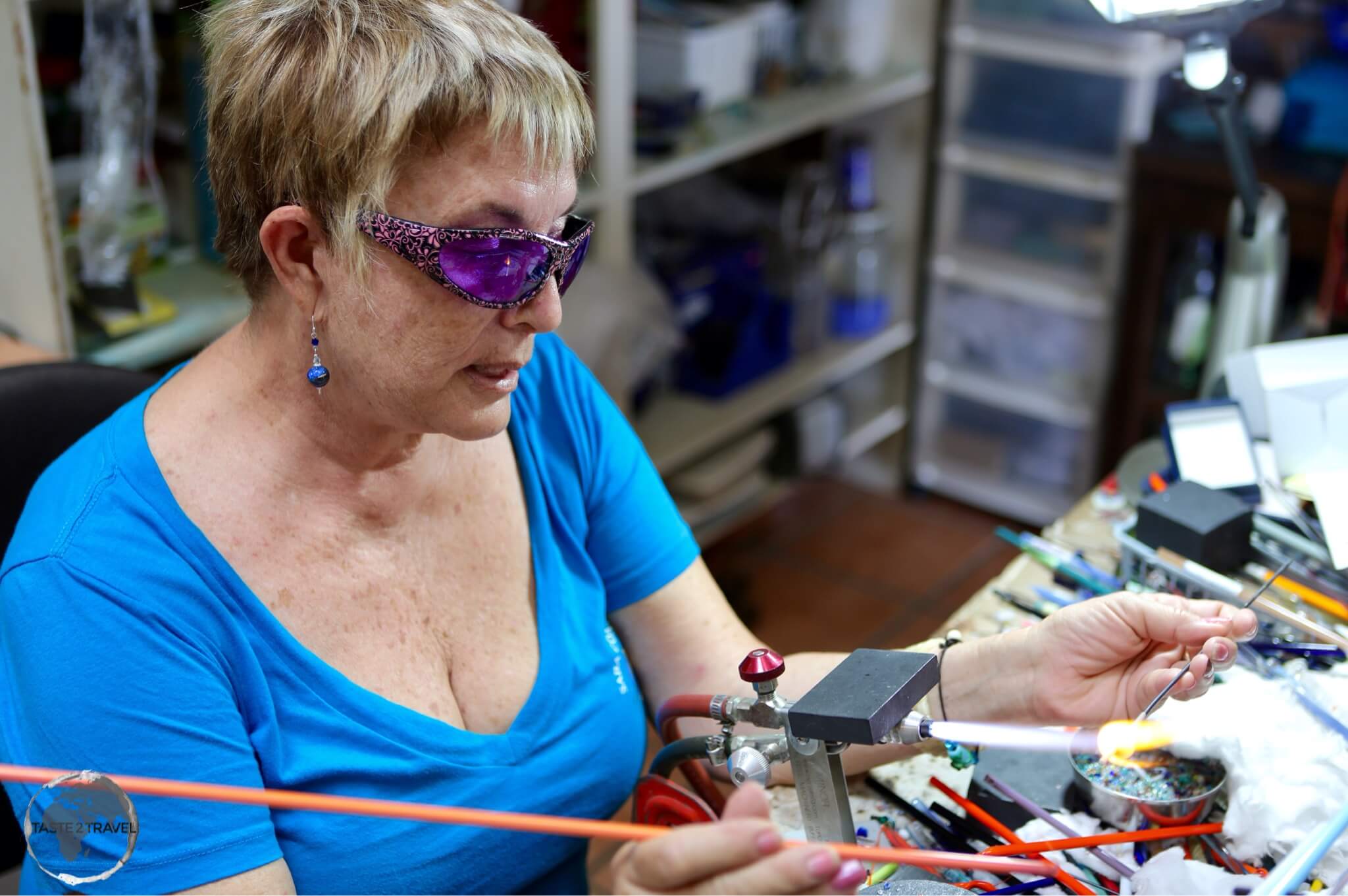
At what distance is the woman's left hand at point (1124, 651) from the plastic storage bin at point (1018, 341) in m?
1.89

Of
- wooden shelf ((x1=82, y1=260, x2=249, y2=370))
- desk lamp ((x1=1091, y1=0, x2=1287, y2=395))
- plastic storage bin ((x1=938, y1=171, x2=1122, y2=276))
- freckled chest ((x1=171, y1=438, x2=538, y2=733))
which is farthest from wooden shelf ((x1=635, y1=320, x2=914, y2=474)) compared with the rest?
freckled chest ((x1=171, y1=438, x2=538, y2=733))

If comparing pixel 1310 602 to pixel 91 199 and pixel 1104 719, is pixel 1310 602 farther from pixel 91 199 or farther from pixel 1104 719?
pixel 91 199

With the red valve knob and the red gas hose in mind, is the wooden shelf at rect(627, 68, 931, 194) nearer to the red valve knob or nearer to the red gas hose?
the red gas hose

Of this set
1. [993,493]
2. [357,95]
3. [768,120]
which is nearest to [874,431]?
[993,493]

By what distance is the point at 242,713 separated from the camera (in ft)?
3.56

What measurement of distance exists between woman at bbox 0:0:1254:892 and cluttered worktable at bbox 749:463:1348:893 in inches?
2.1

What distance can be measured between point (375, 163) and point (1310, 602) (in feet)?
3.24

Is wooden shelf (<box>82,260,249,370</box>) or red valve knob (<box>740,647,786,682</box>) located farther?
wooden shelf (<box>82,260,249,370</box>)

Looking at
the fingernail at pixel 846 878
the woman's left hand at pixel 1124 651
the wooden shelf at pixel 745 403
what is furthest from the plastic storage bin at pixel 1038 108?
the fingernail at pixel 846 878

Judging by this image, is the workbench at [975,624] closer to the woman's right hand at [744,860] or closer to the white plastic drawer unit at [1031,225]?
the woman's right hand at [744,860]

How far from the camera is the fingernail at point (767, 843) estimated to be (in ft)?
2.53

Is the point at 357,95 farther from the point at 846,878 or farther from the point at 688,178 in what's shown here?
the point at 688,178

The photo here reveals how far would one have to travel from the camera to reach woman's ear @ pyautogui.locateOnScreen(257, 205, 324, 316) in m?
1.04

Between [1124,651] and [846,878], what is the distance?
0.46 m
